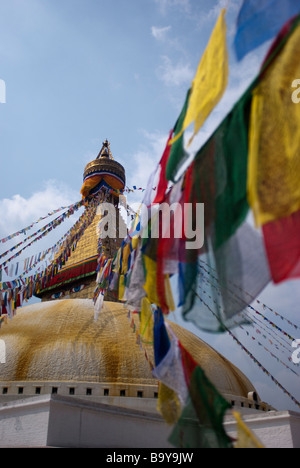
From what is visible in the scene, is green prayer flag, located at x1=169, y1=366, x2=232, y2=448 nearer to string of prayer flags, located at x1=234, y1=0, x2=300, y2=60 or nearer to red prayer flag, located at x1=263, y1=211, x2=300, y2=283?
red prayer flag, located at x1=263, y1=211, x2=300, y2=283

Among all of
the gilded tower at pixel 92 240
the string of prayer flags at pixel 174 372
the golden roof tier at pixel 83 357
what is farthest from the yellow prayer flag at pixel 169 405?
the gilded tower at pixel 92 240

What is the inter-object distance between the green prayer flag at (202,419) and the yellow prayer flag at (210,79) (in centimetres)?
194

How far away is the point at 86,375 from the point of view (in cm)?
854

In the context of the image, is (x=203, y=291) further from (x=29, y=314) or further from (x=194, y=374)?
(x=29, y=314)

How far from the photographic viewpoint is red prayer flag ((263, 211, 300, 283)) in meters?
2.23

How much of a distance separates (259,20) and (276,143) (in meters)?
0.83

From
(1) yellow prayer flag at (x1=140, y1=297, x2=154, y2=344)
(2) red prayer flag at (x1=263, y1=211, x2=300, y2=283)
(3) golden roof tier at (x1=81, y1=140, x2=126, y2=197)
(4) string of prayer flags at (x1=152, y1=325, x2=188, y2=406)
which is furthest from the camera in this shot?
(3) golden roof tier at (x1=81, y1=140, x2=126, y2=197)

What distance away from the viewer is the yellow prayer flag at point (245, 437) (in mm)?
2645

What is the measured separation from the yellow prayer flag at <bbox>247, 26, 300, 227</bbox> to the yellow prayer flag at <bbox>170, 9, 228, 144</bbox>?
486mm

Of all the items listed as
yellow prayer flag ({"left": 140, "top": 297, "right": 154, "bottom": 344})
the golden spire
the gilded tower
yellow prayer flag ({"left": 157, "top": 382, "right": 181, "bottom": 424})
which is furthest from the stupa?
the golden spire

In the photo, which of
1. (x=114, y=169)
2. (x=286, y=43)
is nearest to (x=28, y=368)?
(x=286, y=43)

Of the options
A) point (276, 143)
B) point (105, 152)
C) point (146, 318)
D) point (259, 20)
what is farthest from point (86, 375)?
point (105, 152)

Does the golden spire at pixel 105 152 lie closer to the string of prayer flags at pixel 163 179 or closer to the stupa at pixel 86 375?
the stupa at pixel 86 375

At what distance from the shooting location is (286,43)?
236 cm
